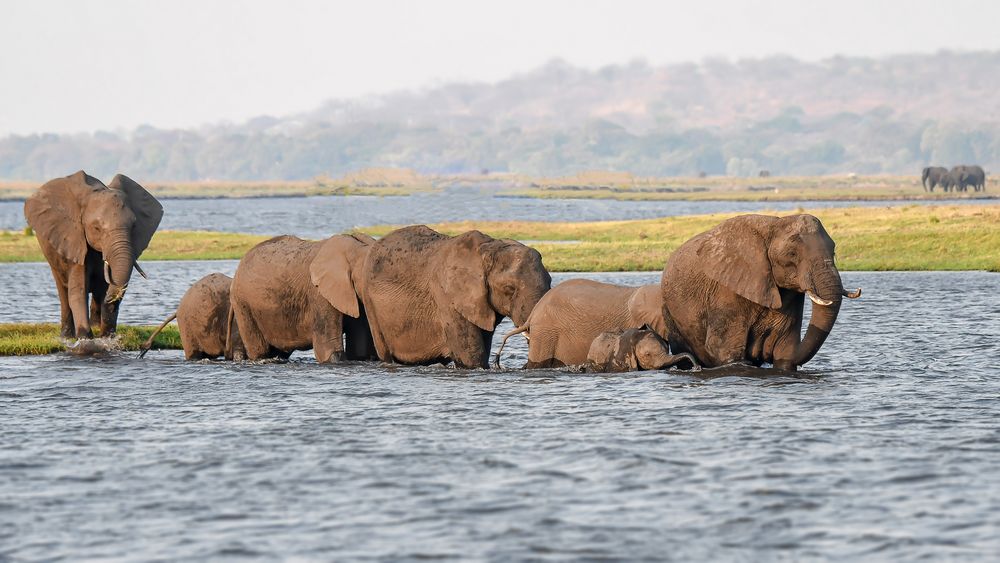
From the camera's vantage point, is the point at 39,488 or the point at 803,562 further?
the point at 39,488

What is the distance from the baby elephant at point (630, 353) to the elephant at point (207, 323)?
699 centimetres

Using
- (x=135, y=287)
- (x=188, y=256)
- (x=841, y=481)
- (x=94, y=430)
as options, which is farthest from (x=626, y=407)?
(x=188, y=256)

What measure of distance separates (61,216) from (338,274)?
6.63 m

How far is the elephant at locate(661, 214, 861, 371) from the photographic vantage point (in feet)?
69.7

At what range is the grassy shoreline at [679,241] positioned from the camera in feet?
168

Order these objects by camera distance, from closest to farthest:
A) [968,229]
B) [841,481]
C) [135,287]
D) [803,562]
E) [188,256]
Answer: [803,562] → [841,481] → [135,287] → [968,229] → [188,256]

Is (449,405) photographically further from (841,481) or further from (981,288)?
(981,288)

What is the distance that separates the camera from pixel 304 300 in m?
25.1

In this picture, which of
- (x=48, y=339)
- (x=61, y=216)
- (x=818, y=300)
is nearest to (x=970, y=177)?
(x=61, y=216)

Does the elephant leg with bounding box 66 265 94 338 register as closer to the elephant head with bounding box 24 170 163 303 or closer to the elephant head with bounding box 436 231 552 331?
the elephant head with bounding box 24 170 163 303

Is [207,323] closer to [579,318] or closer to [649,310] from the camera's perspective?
[579,318]

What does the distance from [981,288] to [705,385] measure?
2207 cm

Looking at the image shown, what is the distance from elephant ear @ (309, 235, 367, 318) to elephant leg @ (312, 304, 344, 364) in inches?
15.5

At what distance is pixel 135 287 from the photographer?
4706cm
